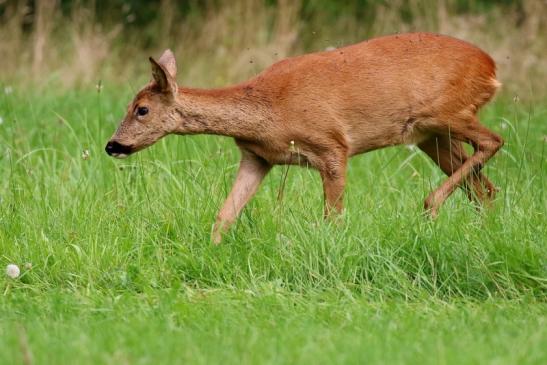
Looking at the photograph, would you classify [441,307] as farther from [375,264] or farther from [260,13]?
[260,13]

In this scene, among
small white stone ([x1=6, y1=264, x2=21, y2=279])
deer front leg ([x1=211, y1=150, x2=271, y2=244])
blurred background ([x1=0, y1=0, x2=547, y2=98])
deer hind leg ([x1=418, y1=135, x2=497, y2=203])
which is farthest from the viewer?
blurred background ([x1=0, y1=0, x2=547, y2=98])

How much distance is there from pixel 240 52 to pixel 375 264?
7.28m

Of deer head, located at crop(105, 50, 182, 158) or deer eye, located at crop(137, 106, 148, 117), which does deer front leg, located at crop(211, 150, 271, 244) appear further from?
deer eye, located at crop(137, 106, 148, 117)

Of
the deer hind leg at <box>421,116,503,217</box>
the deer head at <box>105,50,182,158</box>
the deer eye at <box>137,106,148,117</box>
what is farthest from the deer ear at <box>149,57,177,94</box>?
the deer hind leg at <box>421,116,503,217</box>

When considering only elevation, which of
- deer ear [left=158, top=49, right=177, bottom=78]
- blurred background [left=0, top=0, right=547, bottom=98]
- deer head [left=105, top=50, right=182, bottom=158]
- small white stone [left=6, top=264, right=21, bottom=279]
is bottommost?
blurred background [left=0, top=0, right=547, bottom=98]

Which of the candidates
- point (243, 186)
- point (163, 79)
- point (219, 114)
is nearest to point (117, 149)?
point (163, 79)

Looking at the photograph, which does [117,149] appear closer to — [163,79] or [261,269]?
[163,79]

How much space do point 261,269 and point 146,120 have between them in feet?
4.38

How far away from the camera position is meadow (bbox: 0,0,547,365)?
16.1ft

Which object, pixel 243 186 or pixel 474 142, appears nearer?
pixel 243 186

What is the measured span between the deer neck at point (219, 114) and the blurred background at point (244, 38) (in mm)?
3784

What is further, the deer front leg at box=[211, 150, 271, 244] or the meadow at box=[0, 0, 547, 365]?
the deer front leg at box=[211, 150, 271, 244]

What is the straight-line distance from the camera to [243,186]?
7.20 m

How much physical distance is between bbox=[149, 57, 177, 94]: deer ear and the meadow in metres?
0.59
